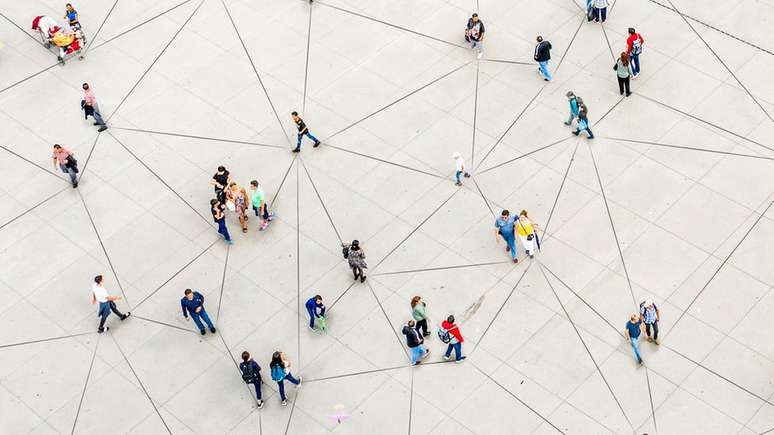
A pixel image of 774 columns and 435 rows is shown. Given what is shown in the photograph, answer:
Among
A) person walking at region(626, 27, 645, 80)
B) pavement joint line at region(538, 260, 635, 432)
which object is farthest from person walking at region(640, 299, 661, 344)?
person walking at region(626, 27, 645, 80)

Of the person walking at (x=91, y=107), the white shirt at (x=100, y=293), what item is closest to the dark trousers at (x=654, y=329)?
the white shirt at (x=100, y=293)

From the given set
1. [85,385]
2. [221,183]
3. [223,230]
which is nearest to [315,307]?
[223,230]

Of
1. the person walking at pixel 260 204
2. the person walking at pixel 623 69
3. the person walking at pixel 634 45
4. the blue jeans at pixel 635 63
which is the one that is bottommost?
the person walking at pixel 260 204

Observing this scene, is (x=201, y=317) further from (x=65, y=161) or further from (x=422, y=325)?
(x=65, y=161)

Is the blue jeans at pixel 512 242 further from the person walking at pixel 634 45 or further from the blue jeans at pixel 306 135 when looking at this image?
the person walking at pixel 634 45

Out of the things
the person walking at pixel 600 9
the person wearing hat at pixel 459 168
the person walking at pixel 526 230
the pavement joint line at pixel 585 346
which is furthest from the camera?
the person walking at pixel 600 9

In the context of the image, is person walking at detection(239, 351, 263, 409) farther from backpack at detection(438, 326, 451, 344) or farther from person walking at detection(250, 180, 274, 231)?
person walking at detection(250, 180, 274, 231)

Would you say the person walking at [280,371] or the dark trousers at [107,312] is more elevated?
the dark trousers at [107,312]
